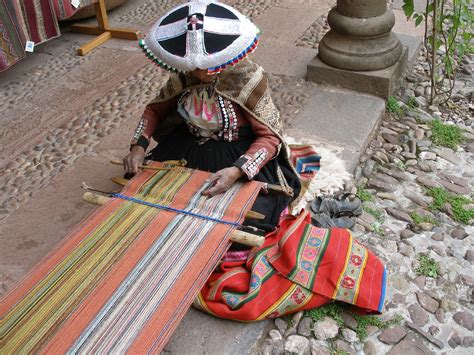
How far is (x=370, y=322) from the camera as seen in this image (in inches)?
96.0

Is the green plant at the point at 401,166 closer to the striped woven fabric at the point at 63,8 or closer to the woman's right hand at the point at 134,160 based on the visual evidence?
the woman's right hand at the point at 134,160

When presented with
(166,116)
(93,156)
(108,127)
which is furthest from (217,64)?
(108,127)

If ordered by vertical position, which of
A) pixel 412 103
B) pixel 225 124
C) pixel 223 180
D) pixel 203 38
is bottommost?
pixel 412 103

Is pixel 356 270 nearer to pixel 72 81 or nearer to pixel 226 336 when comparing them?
pixel 226 336

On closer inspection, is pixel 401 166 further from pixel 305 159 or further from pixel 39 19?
pixel 39 19

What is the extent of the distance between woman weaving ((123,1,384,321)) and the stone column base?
5.13 feet

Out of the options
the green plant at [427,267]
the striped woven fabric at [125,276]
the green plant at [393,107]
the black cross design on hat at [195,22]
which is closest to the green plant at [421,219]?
the green plant at [427,267]

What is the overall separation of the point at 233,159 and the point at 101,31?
3.55 m

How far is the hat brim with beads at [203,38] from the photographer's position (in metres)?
2.27

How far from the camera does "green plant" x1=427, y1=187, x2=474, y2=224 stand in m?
3.06

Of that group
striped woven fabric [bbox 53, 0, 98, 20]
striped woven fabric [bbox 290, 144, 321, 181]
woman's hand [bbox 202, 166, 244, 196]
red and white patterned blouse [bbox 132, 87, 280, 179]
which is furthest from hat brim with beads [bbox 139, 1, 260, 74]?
striped woven fabric [bbox 53, 0, 98, 20]

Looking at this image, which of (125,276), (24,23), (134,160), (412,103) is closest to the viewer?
(125,276)

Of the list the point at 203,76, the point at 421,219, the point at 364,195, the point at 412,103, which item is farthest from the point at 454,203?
the point at 203,76

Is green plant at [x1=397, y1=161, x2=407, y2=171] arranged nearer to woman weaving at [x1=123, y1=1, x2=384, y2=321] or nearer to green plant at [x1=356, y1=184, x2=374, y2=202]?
green plant at [x1=356, y1=184, x2=374, y2=202]
